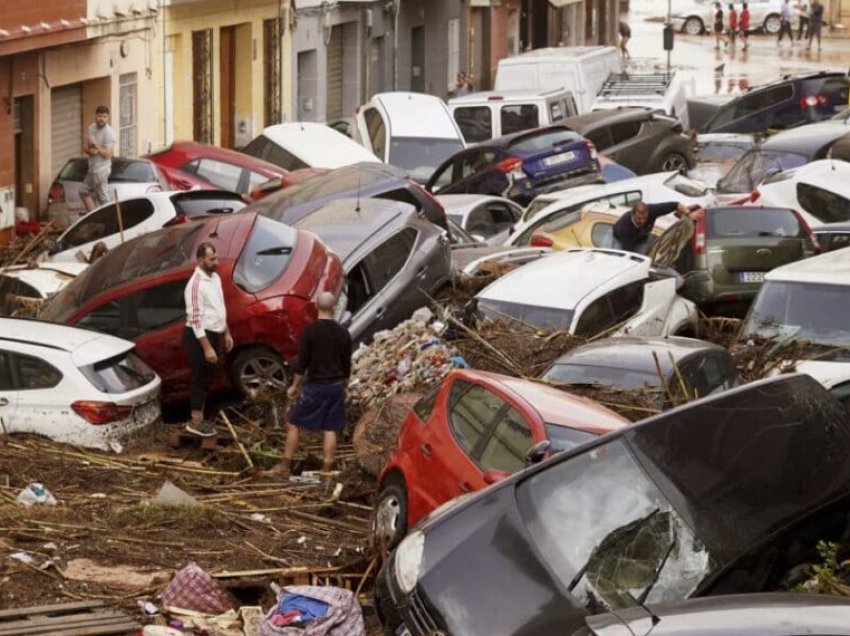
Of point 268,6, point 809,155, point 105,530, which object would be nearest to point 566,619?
point 105,530

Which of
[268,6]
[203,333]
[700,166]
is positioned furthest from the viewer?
[268,6]

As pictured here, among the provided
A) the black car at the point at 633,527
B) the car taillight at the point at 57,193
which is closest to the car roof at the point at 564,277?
the black car at the point at 633,527

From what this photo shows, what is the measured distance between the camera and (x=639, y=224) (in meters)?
→ 22.1

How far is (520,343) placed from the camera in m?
17.2

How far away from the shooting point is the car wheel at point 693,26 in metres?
73.5

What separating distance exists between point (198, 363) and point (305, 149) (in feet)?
42.1

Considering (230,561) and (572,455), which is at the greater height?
(572,455)

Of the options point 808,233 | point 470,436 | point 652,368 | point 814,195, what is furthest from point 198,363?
point 814,195

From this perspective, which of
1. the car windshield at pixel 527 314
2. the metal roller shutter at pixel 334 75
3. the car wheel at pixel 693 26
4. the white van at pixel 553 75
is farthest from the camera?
the car wheel at pixel 693 26

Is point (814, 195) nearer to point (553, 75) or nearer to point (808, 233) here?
point (808, 233)

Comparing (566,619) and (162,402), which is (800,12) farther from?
(566,619)

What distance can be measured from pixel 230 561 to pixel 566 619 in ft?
14.0

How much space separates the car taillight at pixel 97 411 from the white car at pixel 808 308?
5065 mm

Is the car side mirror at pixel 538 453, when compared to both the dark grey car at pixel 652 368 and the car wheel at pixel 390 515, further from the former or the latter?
the dark grey car at pixel 652 368
